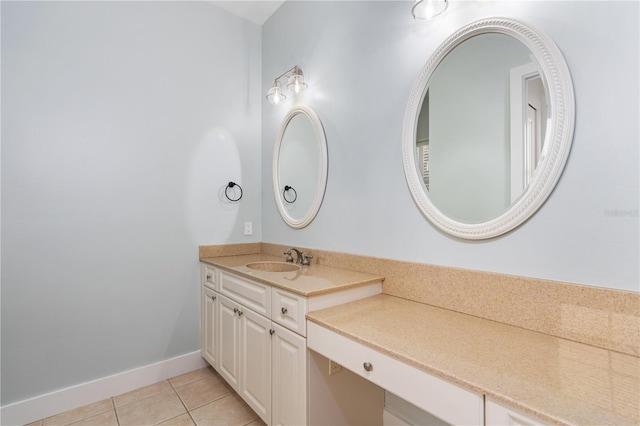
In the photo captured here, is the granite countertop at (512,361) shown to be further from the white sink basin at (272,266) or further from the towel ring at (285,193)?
the towel ring at (285,193)

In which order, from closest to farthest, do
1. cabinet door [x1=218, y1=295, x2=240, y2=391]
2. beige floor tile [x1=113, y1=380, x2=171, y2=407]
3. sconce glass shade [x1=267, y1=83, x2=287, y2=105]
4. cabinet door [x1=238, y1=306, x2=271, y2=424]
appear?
1. cabinet door [x1=238, y1=306, x2=271, y2=424]
2. cabinet door [x1=218, y1=295, x2=240, y2=391]
3. beige floor tile [x1=113, y1=380, x2=171, y2=407]
4. sconce glass shade [x1=267, y1=83, x2=287, y2=105]

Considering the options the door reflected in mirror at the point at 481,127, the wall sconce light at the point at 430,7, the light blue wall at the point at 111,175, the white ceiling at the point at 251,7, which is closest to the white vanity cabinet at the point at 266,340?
the light blue wall at the point at 111,175

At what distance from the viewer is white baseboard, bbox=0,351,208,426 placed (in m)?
1.71

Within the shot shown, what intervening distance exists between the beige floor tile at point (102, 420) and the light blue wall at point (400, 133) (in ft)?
4.97

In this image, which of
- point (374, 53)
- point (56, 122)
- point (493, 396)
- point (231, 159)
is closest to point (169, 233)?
point (231, 159)

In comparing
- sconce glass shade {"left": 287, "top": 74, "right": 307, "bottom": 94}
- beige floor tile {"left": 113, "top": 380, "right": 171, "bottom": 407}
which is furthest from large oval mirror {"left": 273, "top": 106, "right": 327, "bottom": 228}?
beige floor tile {"left": 113, "top": 380, "right": 171, "bottom": 407}

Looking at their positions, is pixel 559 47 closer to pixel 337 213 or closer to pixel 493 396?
pixel 493 396

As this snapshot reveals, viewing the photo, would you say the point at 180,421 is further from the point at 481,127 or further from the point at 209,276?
the point at 481,127

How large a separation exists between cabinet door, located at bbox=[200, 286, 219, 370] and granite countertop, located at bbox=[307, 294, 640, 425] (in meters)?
1.14

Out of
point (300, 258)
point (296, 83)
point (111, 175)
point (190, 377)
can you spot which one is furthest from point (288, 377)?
point (296, 83)

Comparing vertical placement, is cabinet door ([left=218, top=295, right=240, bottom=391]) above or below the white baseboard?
above

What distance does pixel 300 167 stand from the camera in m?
2.24

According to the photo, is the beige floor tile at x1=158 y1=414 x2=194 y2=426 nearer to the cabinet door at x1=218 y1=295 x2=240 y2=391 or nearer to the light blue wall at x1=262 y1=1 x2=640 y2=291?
the cabinet door at x1=218 y1=295 x2=240 y2=391

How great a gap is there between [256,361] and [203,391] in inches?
29.0
